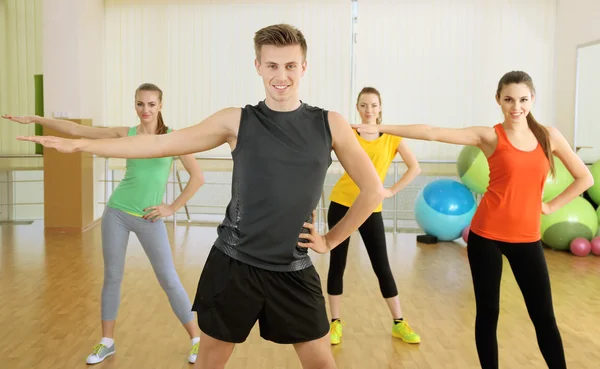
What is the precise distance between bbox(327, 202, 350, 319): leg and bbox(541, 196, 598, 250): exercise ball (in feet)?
11.4

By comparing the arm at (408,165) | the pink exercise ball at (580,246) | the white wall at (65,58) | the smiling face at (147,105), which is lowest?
the pink exercise ball at (580,246)

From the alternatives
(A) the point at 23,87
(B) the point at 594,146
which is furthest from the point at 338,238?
(A) the point at 23,87

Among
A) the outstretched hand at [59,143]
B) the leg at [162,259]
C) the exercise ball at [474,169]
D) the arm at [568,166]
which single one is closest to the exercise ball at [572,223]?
the exercise ball at [474,169]

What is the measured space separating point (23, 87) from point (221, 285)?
7702 mm

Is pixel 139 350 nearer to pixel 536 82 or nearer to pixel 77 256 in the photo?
pixel 77 256

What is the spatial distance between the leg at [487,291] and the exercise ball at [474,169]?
4542mm

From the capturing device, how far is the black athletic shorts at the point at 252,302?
6.94ft

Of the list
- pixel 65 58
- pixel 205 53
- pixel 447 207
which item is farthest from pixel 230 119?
pixel 205 53

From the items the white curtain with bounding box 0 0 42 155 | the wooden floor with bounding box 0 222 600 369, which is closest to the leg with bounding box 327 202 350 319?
the wooden floor with bounding box 0 222 600 369

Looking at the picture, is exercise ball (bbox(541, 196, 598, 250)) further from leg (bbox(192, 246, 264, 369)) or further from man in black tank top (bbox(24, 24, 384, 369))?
leg (bbox(192, 246, 264, 369))

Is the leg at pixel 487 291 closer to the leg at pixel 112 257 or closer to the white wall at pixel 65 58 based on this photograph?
the leg at pixel 112 257

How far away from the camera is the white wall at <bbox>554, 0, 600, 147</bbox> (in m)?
8.00

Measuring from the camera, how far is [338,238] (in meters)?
2.26

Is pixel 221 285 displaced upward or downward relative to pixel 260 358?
upward
